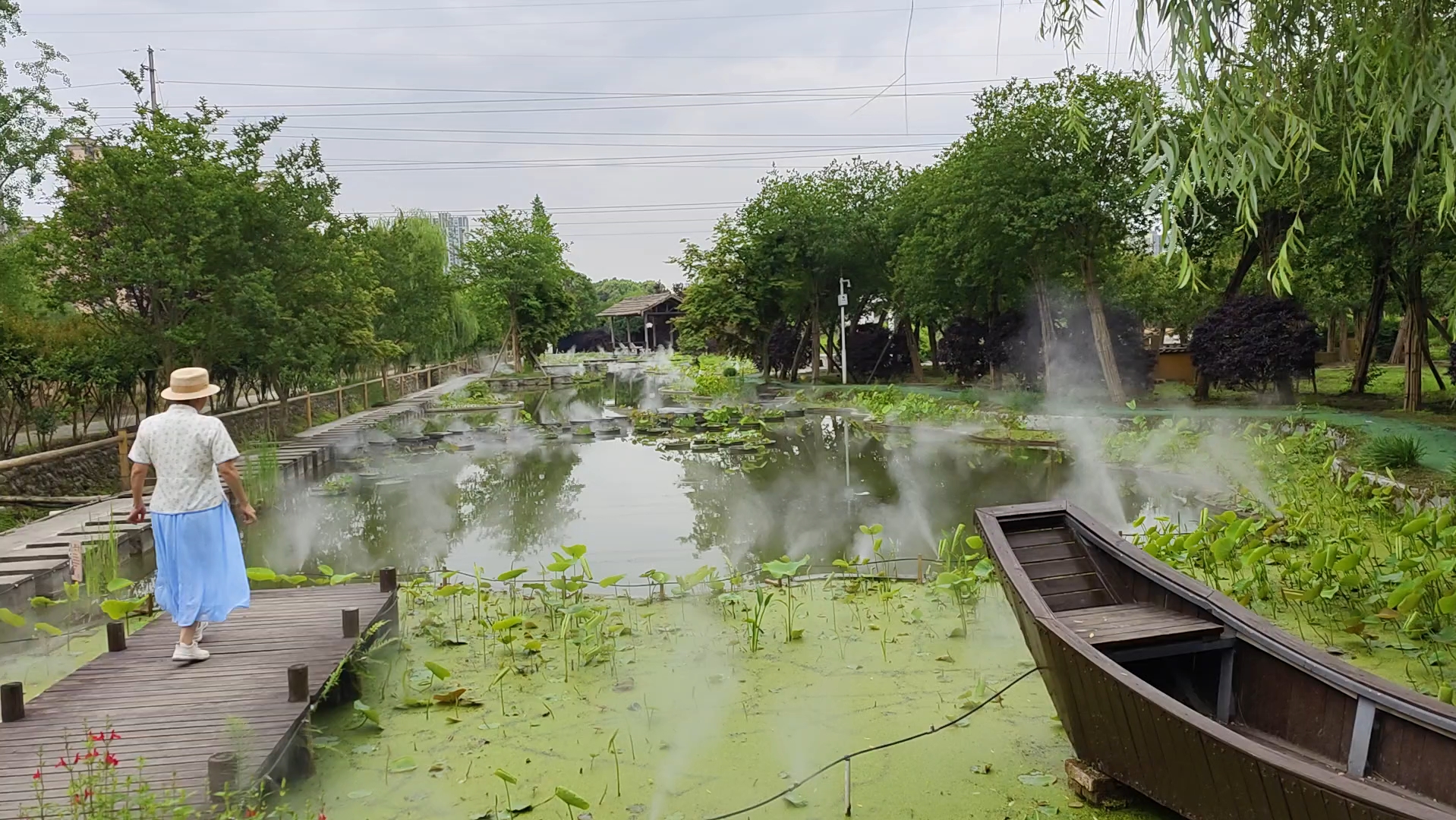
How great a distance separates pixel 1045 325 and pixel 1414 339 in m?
6.97

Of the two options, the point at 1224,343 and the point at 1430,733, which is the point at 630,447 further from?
the point at 1430,733

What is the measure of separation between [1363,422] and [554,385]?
27786mm

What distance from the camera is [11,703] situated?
13.1 feet

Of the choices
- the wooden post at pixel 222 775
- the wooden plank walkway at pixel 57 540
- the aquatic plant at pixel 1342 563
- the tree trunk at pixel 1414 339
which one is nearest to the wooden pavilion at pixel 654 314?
the tree trunk at pixel 1414 339

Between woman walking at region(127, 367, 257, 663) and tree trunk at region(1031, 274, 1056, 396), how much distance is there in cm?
1615

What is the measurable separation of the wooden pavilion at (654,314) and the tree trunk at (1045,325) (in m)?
35.9

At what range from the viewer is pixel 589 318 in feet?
213

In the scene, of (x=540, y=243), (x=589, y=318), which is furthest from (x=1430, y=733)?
(x=589, y=318)

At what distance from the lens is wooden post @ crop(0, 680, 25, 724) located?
394 cm

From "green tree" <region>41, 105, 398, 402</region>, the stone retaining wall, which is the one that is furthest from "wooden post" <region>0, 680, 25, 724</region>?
"green tree" <region>41, 105, 398, 402</region>

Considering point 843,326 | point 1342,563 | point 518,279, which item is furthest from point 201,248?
point 518,279

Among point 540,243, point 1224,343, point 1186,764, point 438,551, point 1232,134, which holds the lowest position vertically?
point 438,551

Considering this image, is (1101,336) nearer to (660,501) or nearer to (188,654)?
(660,501)

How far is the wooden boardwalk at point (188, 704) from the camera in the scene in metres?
3.62
